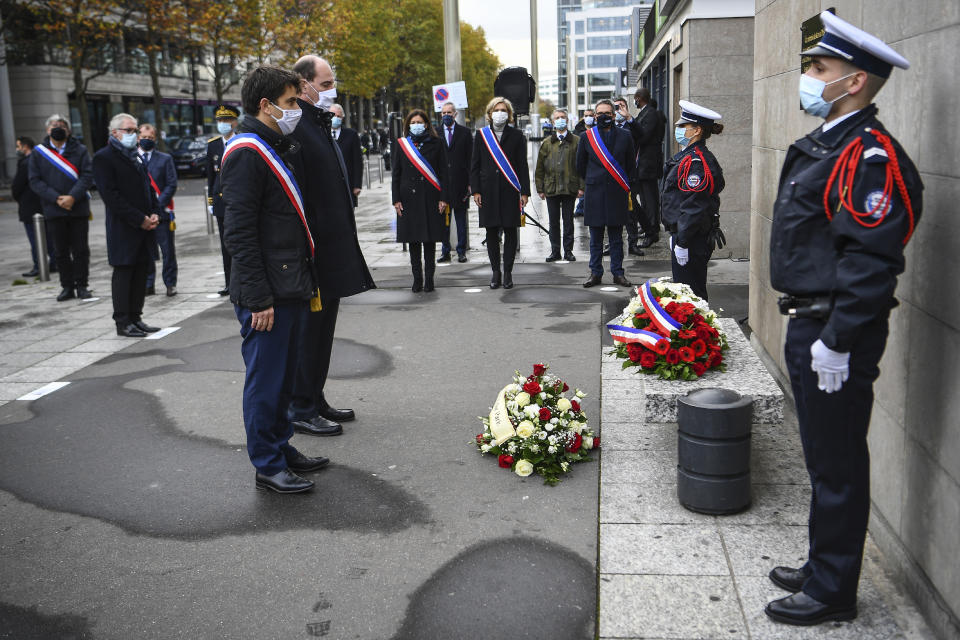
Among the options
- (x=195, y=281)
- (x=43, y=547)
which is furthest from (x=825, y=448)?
(x=195, y=281)

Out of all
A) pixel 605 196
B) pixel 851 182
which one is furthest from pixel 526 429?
pixel 605 196

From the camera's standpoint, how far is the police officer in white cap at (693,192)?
688 cm

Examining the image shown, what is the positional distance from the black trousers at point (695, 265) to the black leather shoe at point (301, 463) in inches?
128

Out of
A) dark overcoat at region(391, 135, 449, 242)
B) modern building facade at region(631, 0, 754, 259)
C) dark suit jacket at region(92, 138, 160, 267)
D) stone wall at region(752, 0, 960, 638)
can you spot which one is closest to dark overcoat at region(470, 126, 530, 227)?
dark overcoat at region(391, 135, 449, 242)

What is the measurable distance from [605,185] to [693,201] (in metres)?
3.81

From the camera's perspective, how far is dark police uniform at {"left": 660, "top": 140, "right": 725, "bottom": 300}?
6.89 meters

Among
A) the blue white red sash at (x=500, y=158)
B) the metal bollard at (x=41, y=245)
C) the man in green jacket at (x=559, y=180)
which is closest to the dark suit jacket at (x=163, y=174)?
the metal bollard at (x=41, y=245)

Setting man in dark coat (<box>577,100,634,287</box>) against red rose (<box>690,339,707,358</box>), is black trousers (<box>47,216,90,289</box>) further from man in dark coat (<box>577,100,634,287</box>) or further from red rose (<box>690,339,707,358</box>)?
red rose (<box>690,339,707,358</box>)

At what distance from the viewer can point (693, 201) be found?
272 inches

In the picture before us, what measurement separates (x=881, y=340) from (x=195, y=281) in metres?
10.6

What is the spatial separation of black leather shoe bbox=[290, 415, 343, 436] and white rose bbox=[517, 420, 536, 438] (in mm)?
1391

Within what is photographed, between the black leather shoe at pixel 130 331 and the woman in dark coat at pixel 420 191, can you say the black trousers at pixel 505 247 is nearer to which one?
the woman in dark coat at pixel 420 191

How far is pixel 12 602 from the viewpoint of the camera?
12.9 feet

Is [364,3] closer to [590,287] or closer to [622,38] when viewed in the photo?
[590,287]
